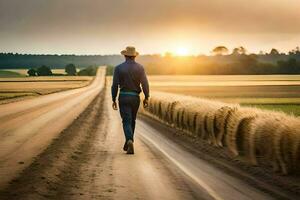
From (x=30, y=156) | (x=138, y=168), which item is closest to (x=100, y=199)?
(x=138, y=168)

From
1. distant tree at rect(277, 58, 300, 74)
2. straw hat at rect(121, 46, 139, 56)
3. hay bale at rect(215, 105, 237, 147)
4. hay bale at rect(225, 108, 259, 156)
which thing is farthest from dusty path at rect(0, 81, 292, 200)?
distant tree at rect(277, 58, 300, 74)

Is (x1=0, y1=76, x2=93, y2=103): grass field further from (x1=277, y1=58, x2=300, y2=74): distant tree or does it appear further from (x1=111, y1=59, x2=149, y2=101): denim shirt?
(x1=277, y1=58, x2=300, y2=74): distant tree

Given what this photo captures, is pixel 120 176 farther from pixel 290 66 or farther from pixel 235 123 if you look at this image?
pixel 290 66

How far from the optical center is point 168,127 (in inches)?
969

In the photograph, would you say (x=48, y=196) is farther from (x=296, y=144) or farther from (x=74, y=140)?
(x=74, y=140)

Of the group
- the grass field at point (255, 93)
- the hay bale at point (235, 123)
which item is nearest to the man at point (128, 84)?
the hay bale at point (235, 123)

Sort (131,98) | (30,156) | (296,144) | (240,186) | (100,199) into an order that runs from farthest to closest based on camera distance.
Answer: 1. (131,98)
2. (30,156)
3. (296,144)
4. (240,186)
5. (100,199)

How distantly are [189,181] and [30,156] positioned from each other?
14.6ft

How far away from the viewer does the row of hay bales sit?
1159 centimetres

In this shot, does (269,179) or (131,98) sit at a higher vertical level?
(131,98)

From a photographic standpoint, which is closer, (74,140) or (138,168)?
(138,168)

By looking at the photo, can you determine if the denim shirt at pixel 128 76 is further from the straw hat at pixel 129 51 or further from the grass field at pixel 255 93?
the grass field at pixel 255 93

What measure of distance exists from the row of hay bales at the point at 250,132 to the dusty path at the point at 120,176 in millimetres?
1211

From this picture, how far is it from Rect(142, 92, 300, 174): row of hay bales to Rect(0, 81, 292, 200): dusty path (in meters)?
1.21
